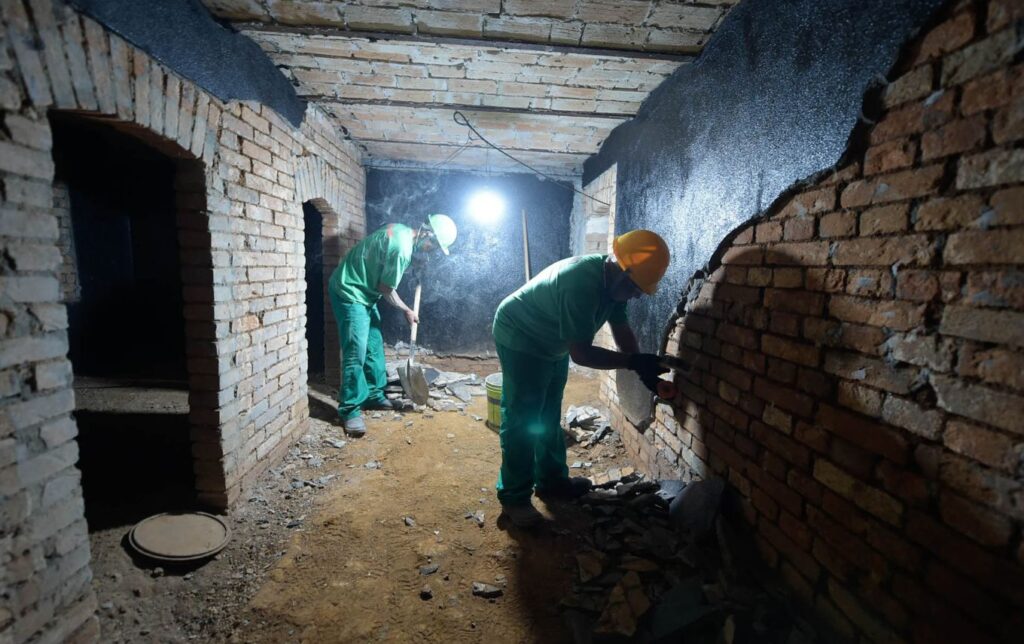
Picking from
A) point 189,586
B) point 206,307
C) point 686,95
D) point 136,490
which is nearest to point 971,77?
point 686,95

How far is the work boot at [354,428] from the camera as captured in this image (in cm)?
394

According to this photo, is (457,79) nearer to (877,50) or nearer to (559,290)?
(559,290)

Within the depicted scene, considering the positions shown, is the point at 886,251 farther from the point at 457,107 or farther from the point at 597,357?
the point at 457,107

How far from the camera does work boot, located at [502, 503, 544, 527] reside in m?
2.60

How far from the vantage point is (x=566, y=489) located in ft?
9.57

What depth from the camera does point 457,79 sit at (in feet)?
10.4

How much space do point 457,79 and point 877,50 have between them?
8.39ft

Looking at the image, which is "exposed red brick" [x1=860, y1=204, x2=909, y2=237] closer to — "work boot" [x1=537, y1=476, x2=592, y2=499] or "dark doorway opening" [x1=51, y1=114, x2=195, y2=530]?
"work boot" [x1=537, y1=476, x2=592, y2=499]

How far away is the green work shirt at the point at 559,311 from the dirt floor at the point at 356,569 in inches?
45.1

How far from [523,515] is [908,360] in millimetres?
2081

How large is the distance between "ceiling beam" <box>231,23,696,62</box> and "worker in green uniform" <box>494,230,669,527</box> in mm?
1170

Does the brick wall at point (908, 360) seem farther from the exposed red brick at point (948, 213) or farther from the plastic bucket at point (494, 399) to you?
the plastic bucket at point (494, 399)

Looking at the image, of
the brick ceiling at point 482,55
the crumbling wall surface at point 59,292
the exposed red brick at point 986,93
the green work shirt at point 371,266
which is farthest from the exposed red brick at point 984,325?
the green work shirt at point 371,266

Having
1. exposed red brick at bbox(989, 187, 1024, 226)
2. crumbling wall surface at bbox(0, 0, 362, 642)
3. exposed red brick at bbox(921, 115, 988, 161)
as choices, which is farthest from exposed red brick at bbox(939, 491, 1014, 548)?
crumbling wall surface at bbox(0, 0, 362, 642)
